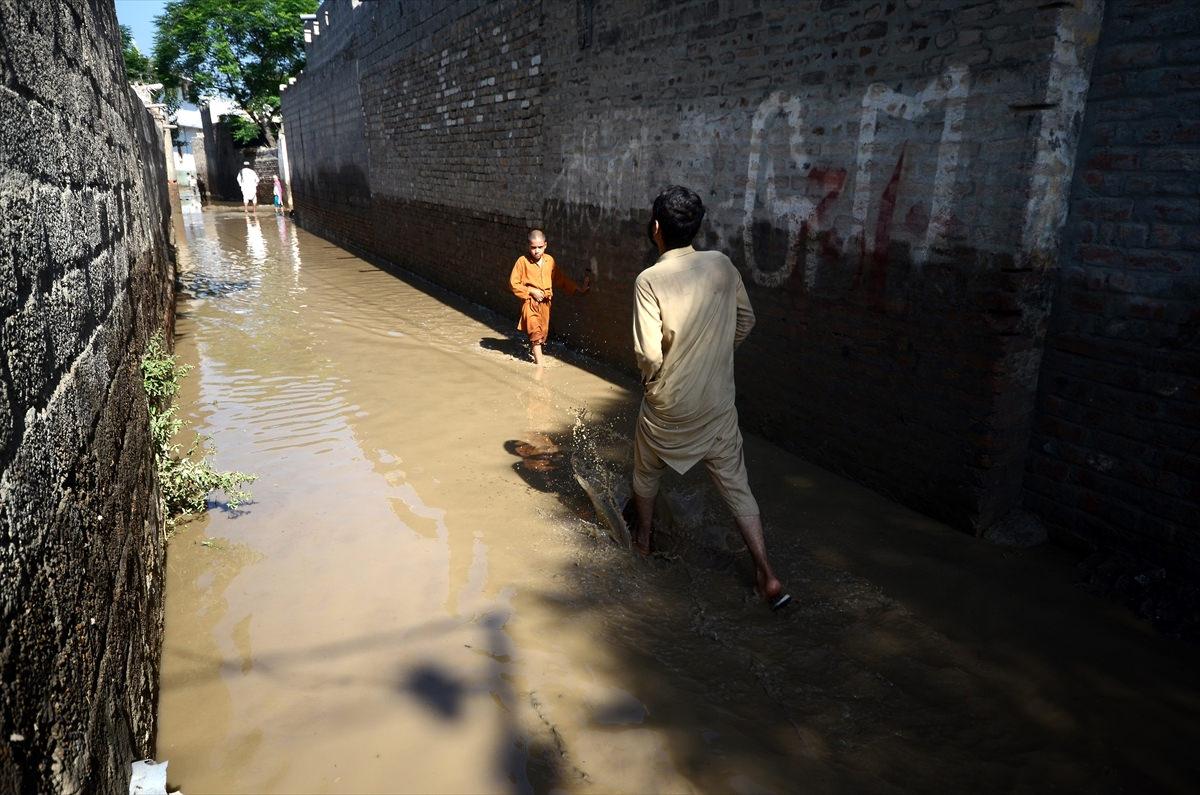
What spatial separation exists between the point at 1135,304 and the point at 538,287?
4841mm

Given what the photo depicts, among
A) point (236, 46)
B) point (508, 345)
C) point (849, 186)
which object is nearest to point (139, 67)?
point (236, 46)

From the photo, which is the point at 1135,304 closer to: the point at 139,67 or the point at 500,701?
the point at 500,701

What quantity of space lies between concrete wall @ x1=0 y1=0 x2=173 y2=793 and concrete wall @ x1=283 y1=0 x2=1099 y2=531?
3607mm

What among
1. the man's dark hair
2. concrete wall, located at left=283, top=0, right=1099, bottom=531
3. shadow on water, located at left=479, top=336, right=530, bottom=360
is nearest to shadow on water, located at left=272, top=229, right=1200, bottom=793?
concrete wall, located at left=283, top=0, right=1099, bottom=531

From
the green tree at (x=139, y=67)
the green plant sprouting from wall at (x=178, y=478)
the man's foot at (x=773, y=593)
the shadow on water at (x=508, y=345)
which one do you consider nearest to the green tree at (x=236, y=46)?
the green tree at (x=139, y=67)

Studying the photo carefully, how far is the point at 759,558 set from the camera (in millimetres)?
3232

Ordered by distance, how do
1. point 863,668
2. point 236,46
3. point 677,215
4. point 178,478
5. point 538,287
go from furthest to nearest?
1. point 236,46
2. point 538,287
3. point 178,478
4. point 677,215
5. point 863,668

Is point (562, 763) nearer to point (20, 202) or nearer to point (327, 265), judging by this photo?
point (20, 202)

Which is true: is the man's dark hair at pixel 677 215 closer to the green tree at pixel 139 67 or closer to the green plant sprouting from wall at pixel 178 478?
the green plant sprouting from wall at pixel 178 478

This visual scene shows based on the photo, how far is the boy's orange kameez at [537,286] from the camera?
709 centimetres

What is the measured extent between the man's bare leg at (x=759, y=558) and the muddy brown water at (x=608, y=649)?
90mm

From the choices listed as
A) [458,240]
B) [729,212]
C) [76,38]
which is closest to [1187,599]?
[729,212]

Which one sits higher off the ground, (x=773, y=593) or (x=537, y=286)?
(x=537, y=286)

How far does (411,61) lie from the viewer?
36.3 feet
